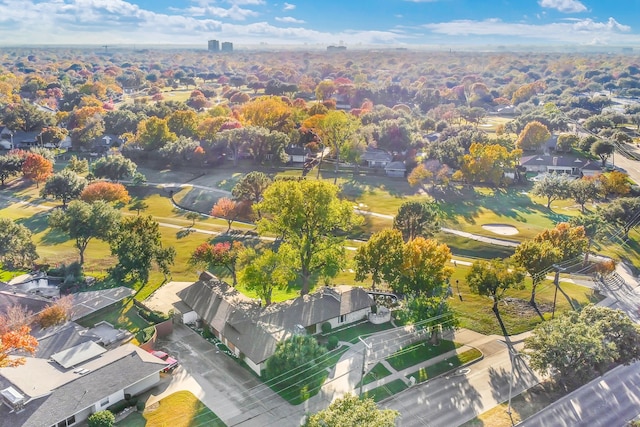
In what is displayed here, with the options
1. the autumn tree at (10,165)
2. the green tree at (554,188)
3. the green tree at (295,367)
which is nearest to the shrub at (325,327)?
the green tree at (295,367)

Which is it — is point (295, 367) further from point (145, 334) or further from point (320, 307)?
point (145, 334)

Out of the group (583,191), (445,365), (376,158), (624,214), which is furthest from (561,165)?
(445,365)

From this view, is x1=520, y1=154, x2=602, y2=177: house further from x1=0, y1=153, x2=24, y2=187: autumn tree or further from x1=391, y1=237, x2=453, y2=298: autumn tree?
x1=0, y1=153, x2=24, y2=187: autumn tree

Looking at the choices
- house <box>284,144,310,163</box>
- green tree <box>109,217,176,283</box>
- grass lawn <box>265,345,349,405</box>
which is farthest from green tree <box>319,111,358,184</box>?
grass lawn <box>265,345,349,405</box>

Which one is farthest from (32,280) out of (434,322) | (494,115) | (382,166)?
(494,115)

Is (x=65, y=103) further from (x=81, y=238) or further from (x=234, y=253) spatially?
(x=234, y=253)
